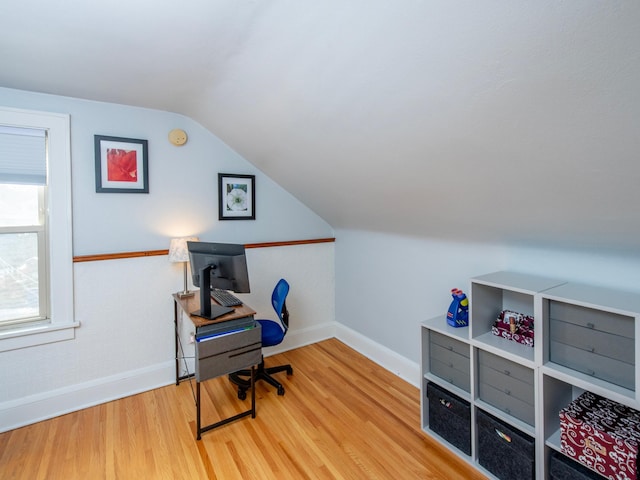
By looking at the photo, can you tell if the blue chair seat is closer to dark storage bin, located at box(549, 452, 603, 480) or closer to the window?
the window

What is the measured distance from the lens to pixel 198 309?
7.50ft

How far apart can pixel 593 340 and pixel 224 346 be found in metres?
1.94

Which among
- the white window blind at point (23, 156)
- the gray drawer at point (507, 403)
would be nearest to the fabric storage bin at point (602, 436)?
the gray drawer at point (507, 403)

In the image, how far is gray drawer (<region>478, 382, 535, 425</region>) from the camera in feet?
5.41

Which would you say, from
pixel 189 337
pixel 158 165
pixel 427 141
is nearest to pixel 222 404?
pixel 189 337

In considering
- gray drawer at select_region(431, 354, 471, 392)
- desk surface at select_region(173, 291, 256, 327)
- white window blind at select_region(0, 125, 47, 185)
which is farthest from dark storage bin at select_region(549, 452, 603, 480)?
white window blind at select_region(0, 125, 47, 185)

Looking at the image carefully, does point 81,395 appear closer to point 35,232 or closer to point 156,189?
point 35,232

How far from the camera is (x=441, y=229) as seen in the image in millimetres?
2283

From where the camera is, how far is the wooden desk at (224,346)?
2.02 m

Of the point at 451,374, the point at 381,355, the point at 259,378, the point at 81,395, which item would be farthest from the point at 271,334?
the point at 81,395

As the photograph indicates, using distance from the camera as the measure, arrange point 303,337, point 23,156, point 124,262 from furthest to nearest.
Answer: point 303,337 → point 124,262 → point 23,156

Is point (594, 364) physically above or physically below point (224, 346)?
above

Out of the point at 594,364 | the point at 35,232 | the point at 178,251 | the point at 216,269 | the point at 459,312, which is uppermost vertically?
the point at 35,232

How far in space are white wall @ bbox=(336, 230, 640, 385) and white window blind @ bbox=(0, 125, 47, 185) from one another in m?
2.49
